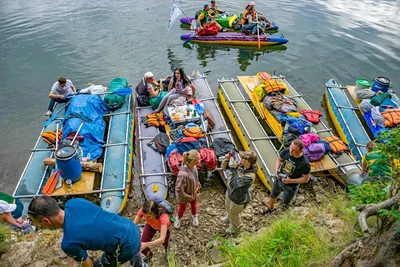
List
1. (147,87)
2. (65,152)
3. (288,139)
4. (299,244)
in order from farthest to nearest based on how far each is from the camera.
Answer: (147,87) < (288,139) < (65,152) < (299,244)

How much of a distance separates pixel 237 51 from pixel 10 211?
13484 mm

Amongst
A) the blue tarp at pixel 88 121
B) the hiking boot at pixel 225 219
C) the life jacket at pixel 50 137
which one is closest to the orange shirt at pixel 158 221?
the hiking boot at pixel 225 219

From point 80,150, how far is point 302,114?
690cm

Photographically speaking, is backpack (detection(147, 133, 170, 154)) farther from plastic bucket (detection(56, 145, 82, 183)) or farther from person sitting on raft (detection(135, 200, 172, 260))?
person sitting on raft (detection(135, 200, 172, 260))

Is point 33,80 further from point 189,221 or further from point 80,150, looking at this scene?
point 189,221

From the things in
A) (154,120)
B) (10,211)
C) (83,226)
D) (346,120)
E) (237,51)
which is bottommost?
(237,51)

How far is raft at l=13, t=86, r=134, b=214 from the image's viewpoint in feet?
25.5

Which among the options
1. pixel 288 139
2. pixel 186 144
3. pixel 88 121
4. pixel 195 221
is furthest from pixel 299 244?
pixel 88 121

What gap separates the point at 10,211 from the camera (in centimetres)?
616

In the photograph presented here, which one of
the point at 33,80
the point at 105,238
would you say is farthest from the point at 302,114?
the point at 33,80

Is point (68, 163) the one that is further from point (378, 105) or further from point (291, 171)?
point (378, 105)

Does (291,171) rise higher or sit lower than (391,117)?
higher

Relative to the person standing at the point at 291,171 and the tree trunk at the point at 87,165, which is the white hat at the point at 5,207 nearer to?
the tree trunk at the point at 87,165

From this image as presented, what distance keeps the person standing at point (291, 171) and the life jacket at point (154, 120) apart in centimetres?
438
